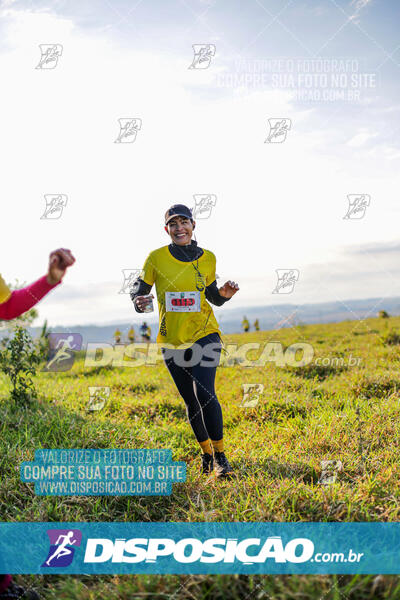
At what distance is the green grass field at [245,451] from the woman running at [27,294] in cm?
33

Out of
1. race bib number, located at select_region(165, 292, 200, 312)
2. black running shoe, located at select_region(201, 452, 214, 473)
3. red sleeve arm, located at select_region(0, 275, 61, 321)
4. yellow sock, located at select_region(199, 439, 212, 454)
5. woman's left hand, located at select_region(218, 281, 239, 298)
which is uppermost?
woman's left hand, located at select_region(218, 281, 239, 298)

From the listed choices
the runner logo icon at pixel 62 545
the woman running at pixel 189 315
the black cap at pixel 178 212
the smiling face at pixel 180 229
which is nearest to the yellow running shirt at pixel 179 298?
the woman running at pixel 189 315

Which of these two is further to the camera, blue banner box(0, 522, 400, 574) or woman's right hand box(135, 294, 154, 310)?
woman's right hand box(135, 294, 154, 310)

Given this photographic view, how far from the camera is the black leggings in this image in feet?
12.8

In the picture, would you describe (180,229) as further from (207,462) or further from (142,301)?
(207,462)

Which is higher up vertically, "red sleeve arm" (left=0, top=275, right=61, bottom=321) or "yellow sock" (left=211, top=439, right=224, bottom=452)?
"red sleeve arm" (left=0, top=275, right=61, bottom=321)

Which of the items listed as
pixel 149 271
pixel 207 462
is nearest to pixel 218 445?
pixel 207 462

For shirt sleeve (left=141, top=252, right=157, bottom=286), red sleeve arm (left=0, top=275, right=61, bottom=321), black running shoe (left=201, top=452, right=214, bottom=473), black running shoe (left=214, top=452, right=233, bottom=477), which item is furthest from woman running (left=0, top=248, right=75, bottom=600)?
black running shoe (left=201, top=452, right=214, bottom=473)

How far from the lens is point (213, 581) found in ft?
8.39

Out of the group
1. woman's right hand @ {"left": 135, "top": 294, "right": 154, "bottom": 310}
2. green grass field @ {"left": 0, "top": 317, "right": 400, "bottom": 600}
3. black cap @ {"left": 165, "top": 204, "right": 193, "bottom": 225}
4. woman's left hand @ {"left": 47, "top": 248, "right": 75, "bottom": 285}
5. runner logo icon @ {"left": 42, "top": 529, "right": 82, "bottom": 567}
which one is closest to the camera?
woman's left hand @ {"left": 47, "top": 248, "right": 75, "bottom": 285}

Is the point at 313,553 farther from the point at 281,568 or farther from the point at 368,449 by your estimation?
the point at 368,449

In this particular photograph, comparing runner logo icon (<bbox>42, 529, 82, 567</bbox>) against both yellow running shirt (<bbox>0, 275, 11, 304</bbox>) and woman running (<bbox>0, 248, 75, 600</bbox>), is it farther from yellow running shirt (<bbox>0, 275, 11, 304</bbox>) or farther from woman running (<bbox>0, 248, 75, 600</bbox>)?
yellow running shirt (<bbox>0, 275, 11, 304</bbox>)

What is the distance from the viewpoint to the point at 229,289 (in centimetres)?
405

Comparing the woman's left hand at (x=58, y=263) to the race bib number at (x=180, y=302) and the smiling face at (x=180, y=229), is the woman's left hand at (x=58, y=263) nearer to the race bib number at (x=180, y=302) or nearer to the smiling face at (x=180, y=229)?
the race bib number at (x=180, y=302)
